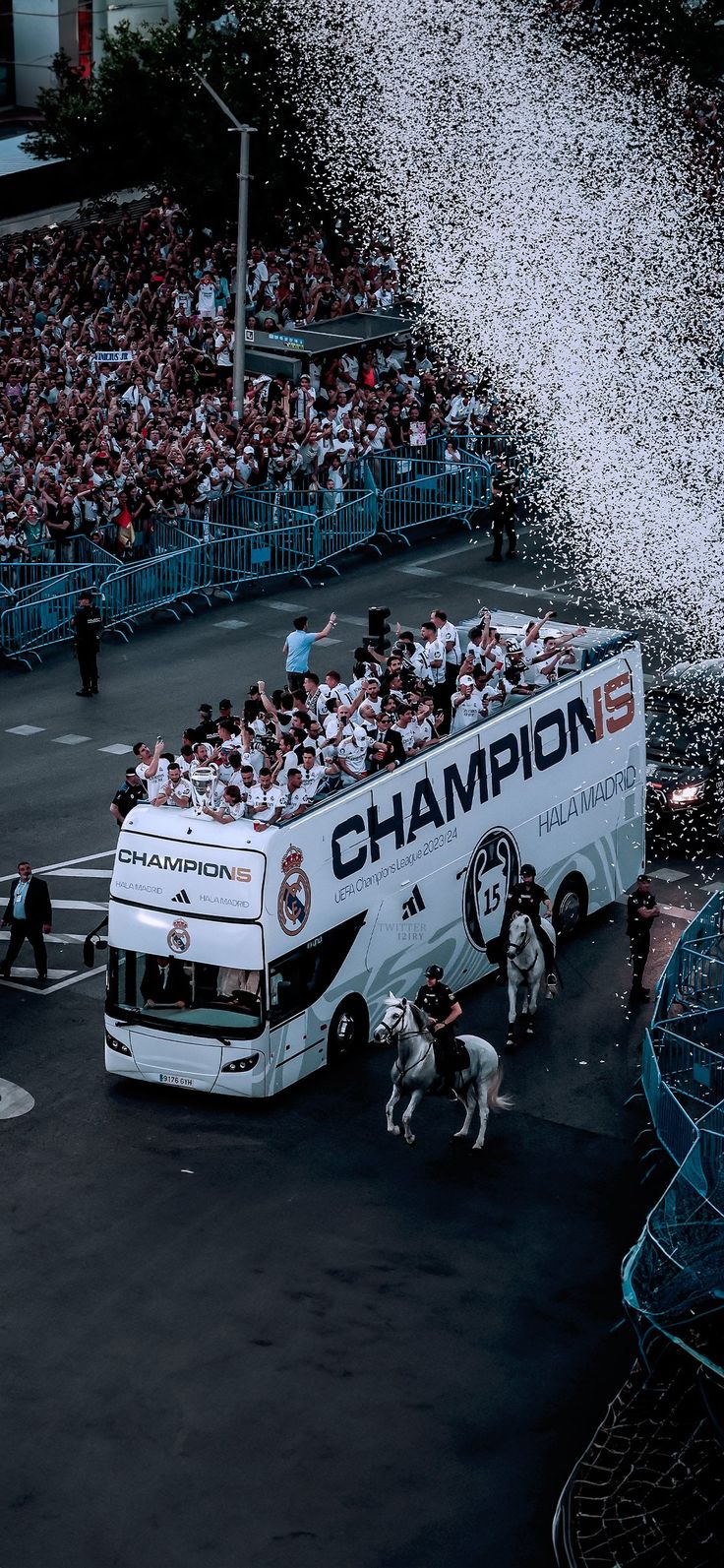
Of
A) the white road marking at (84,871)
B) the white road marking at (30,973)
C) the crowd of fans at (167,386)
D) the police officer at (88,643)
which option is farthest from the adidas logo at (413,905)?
the crowd of fans at (167,386)

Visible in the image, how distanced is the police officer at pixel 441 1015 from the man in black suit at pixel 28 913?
5.31m

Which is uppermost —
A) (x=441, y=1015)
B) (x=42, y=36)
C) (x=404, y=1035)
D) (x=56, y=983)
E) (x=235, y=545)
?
(x=42, y=36)

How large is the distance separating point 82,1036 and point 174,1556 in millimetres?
9287

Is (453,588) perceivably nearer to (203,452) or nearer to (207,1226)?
(203,452)

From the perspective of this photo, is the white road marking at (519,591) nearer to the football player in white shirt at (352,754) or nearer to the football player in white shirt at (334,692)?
the football player in white shirt at (334,692)

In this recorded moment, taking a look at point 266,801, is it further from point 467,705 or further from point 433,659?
point 433,659

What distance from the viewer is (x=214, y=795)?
23.1 metres

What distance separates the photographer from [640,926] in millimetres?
25203

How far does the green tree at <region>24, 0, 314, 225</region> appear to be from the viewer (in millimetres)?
52062

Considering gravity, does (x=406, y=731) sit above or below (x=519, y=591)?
above

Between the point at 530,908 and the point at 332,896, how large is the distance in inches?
104

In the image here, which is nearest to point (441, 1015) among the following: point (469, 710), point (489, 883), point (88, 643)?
point (489, 883)

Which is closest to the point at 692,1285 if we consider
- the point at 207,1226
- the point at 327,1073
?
the point at 207,1226

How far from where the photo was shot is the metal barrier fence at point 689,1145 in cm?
1609
